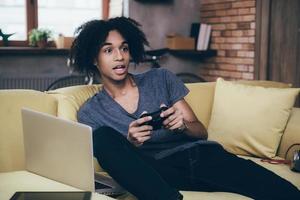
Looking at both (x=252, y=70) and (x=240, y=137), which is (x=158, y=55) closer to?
(x=252, y=70)

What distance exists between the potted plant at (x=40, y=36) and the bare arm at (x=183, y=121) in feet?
8.73

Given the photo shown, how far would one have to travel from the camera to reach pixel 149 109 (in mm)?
2232

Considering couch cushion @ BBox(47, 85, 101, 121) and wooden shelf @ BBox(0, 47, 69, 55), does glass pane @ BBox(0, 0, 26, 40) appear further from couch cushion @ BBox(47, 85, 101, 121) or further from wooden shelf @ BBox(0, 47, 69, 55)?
couch cushion @ BBox(47, 85, 101, 121)

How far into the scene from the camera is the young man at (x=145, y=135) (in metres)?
1.78

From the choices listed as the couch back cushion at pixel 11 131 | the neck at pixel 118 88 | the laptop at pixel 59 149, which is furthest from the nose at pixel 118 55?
the laptop at pixel 59 149

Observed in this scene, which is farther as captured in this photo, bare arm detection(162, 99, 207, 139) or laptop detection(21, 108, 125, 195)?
bare arm detection(162, 99, 207, 139)

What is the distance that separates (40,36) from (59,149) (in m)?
3.29

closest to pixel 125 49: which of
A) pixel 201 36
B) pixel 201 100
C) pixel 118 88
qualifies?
pixel 118 88

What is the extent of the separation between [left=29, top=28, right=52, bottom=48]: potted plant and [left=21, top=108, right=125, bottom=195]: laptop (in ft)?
10.2

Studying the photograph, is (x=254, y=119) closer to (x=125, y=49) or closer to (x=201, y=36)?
(x=125, y=49)

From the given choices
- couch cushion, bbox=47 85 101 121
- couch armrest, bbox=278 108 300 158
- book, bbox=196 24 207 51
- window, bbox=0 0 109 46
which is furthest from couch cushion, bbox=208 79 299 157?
window, bbox=0 0 109 46

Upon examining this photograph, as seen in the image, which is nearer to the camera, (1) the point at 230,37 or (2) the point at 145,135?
(2) the point at 145,135

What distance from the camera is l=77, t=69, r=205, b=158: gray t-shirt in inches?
84.4

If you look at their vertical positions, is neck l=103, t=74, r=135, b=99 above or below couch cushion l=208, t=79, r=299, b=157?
above
